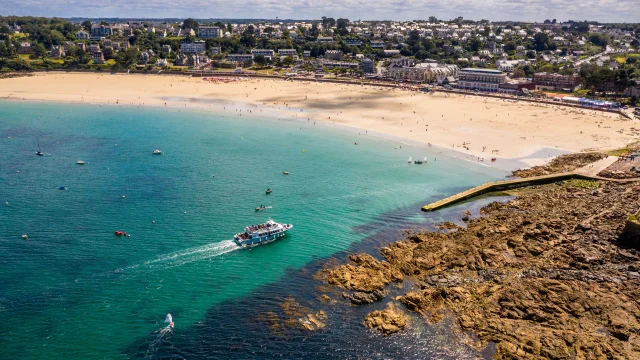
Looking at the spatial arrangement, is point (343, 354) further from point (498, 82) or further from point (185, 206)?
point (498, 82)

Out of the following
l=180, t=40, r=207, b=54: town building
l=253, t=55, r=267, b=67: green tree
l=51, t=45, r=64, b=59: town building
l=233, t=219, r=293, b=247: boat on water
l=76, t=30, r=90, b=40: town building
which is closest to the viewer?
l=233, t=219, r=293, b=247: boat on water

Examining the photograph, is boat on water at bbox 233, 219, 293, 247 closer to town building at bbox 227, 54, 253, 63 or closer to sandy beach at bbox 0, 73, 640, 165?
sandy beach at bbox 0, 73, 640, 165

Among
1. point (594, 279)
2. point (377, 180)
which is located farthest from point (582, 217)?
point (377, 180)

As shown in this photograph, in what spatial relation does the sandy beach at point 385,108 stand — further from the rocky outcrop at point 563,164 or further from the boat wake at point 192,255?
the boat wake at point 192,255

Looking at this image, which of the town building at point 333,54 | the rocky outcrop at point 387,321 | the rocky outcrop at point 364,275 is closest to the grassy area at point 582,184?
the rocky outcrop at point 364,275

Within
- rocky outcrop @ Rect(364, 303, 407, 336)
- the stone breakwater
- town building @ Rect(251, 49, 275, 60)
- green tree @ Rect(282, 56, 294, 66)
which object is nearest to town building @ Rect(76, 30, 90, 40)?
town building @ Rect(251, 49, 275, 60)

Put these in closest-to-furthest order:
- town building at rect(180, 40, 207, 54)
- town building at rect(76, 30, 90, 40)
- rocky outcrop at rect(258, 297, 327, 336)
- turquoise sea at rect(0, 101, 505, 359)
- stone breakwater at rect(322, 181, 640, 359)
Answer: turquoise sea at rect(0, 101, 505, 359) < stone breakwater at rect(322, 181, 640, 359) < rocky outcrop at rect(258, 297, 327, 336) < town building at rect(180, 40, 207, 54) < town building at rect(76, 30, 90, 40)

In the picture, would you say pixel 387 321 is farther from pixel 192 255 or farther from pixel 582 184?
pixel 582 184
